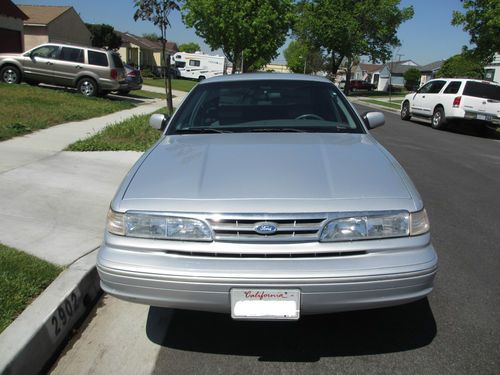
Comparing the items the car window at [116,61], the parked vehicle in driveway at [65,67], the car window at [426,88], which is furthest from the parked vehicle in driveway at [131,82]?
the car window at [426,88]

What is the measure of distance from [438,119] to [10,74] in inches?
578

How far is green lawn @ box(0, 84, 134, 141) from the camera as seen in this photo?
32.8 ft

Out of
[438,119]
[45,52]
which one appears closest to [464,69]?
[438,119]

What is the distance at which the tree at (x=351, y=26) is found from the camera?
48562 mm

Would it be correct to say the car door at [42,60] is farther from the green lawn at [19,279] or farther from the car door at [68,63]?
the green lawn at [19,279]

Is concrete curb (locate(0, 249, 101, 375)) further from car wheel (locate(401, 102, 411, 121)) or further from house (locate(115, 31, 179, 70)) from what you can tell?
house (locate(115, 31, 179, 70))

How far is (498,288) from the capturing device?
155 inches

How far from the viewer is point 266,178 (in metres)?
2.92

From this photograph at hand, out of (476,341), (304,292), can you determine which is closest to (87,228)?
(304,292)

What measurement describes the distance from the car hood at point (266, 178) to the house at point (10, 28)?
2496cm

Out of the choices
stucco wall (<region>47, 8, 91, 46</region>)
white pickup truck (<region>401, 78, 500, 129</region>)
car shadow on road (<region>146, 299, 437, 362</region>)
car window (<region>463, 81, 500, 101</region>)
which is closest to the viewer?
car shadow on road (<region>146, 299, 437, 362</region>)

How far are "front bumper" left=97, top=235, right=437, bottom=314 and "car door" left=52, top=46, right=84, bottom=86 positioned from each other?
16165 millimetres

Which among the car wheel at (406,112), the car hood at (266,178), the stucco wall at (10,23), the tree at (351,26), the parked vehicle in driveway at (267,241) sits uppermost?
the tree at (351,26)

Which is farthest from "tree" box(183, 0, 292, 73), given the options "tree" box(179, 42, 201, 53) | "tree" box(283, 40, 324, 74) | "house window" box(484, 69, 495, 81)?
"tree" box(179, 42, 201, 53)
